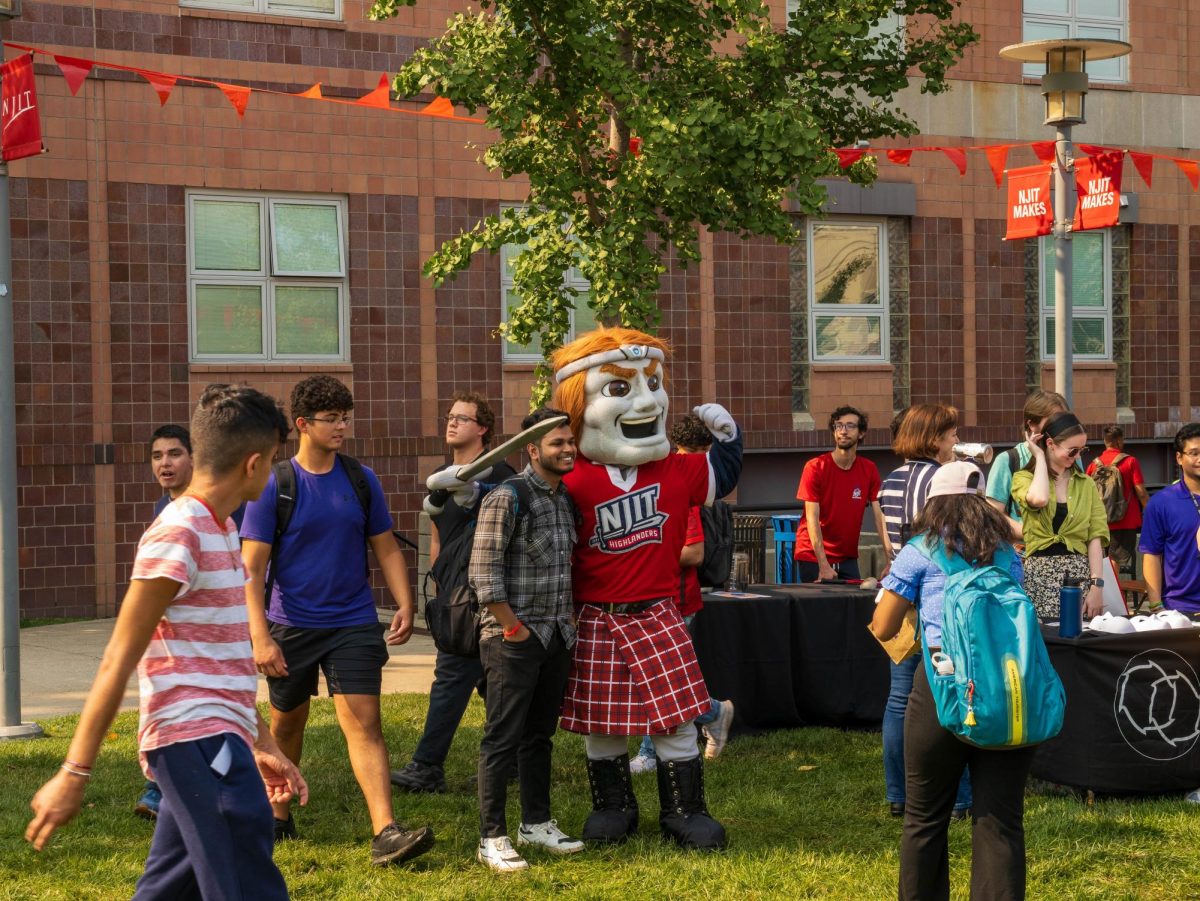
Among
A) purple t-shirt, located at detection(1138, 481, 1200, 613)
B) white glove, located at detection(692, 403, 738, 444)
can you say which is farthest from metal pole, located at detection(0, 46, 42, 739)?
purple t-shirt, located at detection(1138, 481, 1200, 613)

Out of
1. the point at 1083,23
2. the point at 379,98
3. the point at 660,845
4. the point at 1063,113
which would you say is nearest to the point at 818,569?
the point at 1063,113

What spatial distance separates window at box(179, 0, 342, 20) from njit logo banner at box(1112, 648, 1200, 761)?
419 inches

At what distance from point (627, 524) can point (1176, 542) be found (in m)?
3.02

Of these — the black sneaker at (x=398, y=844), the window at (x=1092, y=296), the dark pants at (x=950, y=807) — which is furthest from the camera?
the window at (x=1092, y=296)

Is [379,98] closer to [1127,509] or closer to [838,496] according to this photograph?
[838,496]

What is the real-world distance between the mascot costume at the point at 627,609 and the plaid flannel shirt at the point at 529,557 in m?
0.20

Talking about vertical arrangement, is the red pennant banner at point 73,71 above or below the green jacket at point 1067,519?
above

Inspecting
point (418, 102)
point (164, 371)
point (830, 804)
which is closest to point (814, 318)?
point (418, 102)

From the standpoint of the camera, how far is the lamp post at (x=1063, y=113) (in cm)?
1109

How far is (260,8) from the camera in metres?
15.0

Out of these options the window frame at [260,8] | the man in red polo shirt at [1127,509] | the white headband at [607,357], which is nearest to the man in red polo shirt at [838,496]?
the white headband at [607,357]

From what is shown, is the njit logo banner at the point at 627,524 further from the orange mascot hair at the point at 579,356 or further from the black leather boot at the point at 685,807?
the black leather boot at the point at 685,807

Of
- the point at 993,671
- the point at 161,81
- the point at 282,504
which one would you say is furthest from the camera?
the point at 161,81

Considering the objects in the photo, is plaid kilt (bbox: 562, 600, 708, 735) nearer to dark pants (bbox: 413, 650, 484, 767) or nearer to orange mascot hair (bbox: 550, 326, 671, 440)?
orange mascot hair (bbox: 550, 326, 671, 440)
